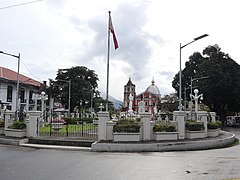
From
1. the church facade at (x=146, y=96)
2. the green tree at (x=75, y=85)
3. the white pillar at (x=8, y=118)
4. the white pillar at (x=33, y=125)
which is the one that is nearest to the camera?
the white pillar at (x=33, y=125)

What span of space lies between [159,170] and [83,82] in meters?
64.9

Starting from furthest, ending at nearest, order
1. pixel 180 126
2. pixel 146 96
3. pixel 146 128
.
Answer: pixel 146 96
pixel 180 126
pixel 146 128

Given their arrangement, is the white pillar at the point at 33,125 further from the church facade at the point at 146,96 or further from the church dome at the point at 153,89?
the church dome at the point at 153,89

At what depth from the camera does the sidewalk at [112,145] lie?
54.3ft

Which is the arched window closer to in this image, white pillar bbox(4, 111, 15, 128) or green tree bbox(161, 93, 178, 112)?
green tree bbox(161, 93, 178, 112)

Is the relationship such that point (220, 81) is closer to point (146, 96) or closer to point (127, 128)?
point (127, 128)

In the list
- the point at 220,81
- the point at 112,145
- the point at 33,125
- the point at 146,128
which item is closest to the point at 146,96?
the point at 220,81

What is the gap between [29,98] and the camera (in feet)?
237

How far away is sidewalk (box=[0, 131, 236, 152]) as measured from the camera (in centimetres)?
1656

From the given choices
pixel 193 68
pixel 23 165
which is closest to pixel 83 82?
pixel 193 68

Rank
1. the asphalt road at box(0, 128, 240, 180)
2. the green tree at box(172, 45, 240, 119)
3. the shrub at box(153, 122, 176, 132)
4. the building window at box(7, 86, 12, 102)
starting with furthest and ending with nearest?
the building window at box(7, 86, 12, 102) → the green tree at box(172, 45, 240, 119) → the shrub at box(153, 122, 176, 132) → the asphalt road at box(0, 128, 240, 180)

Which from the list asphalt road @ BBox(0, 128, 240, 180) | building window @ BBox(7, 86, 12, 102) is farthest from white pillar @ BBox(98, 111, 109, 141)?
building window @ BBox(7, 86, 12, 102)

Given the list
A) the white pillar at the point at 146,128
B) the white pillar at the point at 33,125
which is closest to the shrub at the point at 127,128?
the white pillar at the point at 146,128

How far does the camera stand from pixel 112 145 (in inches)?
655
